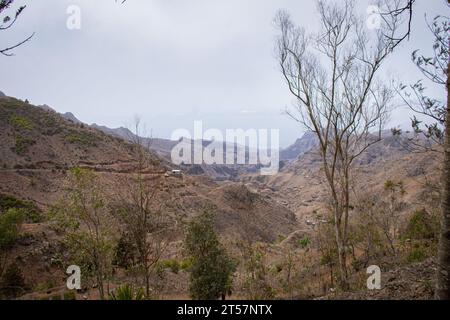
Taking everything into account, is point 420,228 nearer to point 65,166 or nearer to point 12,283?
point 12,283

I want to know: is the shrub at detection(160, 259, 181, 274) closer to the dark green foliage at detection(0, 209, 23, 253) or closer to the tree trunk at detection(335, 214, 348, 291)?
the dark green foliage at detection(0, 209, 23, 253)

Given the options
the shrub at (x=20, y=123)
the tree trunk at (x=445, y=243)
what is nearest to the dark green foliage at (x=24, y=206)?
the shrub at (x=20, y=123)

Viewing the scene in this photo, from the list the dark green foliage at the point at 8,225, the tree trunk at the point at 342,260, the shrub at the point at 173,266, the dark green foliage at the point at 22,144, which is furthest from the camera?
the dark green foliage at the point at 22,144


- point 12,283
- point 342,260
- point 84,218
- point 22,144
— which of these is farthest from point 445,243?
point 22,144

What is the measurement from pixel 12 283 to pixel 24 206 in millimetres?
14216

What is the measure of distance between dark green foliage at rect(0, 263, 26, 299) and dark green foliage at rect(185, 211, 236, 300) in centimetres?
917

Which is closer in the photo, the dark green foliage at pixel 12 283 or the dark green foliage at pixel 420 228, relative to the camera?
the dark green foliage at pixel 12 283

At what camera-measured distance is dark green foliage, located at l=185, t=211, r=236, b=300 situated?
425 inches

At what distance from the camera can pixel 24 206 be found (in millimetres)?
27484

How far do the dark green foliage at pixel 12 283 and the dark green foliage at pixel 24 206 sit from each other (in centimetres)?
1108

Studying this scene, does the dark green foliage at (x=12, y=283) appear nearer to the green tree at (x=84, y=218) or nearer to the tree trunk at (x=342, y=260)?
the green tree at (x=84, y=218)

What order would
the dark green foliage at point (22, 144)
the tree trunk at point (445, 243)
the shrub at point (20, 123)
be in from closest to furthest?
the tree trunk at point (445, 243), the dark green foliage at point (22, 144), the shrub at point (20, 123)

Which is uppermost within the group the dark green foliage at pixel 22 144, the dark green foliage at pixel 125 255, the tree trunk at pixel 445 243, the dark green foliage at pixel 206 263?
the dark green foliage at pixel 22 144

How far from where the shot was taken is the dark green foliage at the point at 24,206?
26.0 metres
